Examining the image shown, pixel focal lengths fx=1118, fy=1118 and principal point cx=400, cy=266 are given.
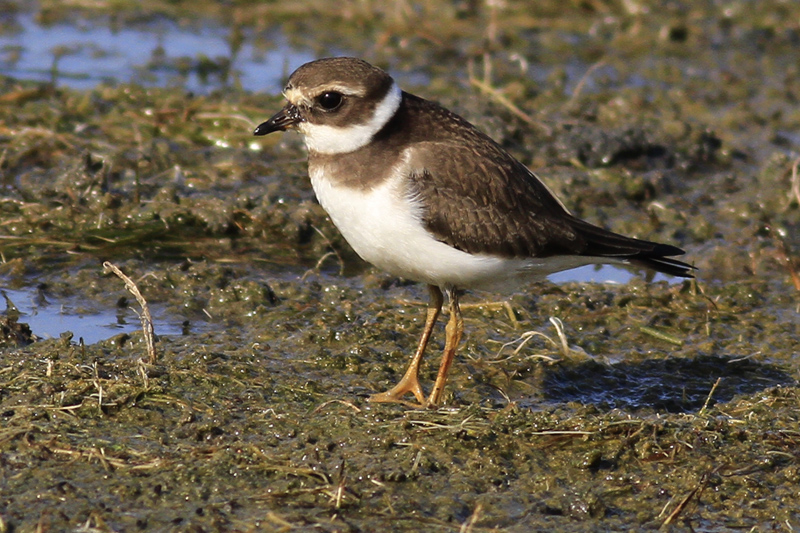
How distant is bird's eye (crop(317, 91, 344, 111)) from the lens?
224 inches

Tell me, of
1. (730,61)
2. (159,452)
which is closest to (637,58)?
(730,61)

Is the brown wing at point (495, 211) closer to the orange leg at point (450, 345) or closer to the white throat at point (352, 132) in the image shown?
the white throat at point (352, 132)

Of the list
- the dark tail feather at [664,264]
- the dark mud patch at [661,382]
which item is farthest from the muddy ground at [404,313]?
the dark tail feather at [664,264]

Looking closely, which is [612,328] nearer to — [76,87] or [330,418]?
[330,418]

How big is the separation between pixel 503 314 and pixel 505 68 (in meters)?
4.73

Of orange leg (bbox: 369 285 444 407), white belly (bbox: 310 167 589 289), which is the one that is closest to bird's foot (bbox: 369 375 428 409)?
orange leg (bbox: 369 285 444 407)

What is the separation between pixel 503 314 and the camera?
7.21 meters

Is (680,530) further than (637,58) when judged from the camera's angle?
Answer: No

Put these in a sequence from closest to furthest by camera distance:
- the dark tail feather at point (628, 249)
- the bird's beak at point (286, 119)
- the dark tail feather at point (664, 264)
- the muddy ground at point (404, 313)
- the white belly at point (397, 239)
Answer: the muddy ground at point (404, 313) < the white belly at point (397, 239) < the bird's beak at point (286, 119) < the dark tail feather at point (628, 249) < the dark tail feather at point (664, 264)

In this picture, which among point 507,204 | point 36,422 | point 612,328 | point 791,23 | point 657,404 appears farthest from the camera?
point 791,23

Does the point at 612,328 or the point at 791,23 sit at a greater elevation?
the point at 791,23

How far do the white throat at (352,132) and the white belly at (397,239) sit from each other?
145mm

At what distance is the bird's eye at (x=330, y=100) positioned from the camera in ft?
18.7

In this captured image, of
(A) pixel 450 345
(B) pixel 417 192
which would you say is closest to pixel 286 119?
(B) pixel 417 192
